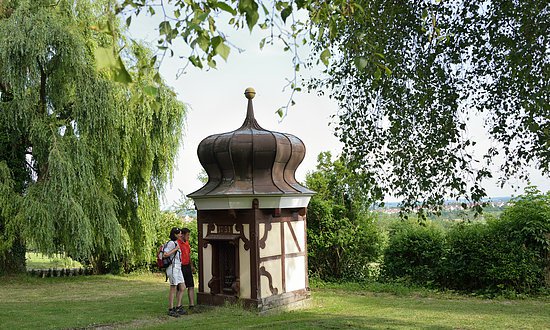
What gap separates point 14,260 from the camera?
16203 mm

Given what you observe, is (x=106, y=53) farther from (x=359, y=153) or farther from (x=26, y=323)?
(x=26, y=323)

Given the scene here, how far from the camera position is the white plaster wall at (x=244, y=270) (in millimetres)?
9719

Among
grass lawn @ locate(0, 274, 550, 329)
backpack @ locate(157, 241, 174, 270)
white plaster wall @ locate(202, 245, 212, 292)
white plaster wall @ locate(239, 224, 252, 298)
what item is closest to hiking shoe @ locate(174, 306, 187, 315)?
grass lawn @ locate(0, 274, 550, 329)

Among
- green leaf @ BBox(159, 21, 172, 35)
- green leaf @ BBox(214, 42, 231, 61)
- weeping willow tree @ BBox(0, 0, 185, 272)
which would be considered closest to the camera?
green leaf @ BBox(214, 42, 231, 61)

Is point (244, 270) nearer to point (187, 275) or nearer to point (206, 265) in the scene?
point (206, 265)

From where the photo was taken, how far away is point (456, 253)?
42.4 feet

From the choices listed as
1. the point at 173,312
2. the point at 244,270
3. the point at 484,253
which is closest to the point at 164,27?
the point at 244,270

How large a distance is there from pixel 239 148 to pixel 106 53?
24.7ft

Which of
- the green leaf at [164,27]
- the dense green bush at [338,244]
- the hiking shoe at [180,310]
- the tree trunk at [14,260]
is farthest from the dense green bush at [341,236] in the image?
the green leaf at [164,27]

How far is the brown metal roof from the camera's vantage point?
10.0 metres

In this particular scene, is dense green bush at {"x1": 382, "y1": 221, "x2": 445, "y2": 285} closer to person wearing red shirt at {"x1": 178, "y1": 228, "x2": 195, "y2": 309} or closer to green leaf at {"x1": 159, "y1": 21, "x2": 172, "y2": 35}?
person wearing red shirt at {"x1": 178, "y1": 228, "x2": 195, "y2": 309}

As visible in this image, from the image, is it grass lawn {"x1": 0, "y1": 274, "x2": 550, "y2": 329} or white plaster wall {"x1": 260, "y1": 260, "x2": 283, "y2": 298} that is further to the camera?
white plaster wall {"x1": 260, "y1": 260, "x2": 283, "y2": 298}

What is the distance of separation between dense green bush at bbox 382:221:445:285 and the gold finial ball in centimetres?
556

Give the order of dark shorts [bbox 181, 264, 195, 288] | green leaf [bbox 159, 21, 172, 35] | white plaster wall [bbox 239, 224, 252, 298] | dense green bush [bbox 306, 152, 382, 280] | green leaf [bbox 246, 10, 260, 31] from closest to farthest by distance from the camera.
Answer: green leaf [bbox 246, 10, 260, 31] → green leaf [bbox 159, 21, 172, 35] → white plaster wall [bbox 239, 224, 252, 298] → dark shorts [bbox 181, 264, 195, 288] → dense green bush [bbox 306, 152, 382, 280]
